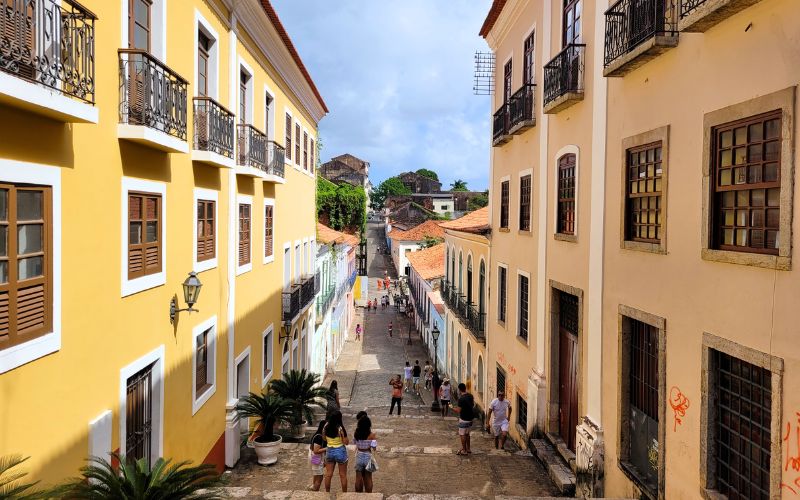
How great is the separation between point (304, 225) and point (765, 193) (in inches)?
647

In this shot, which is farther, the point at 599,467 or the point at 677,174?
the point at 599,467

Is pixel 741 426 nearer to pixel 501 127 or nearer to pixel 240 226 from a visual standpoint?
pixel 240 226

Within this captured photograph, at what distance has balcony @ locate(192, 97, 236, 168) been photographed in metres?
Result: 9.09

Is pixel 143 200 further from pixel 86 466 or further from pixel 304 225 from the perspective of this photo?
pixel 304 225

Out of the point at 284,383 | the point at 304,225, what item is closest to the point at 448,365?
the point at 304,225

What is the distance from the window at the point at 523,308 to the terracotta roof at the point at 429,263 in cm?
1721

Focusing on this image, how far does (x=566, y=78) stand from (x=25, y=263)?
8487mm

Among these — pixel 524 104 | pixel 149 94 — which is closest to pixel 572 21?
pixel 524 104

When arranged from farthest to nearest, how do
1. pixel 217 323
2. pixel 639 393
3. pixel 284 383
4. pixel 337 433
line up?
pixel 284 383
pixel 217 323
pixel 337 433
pixel 639 393

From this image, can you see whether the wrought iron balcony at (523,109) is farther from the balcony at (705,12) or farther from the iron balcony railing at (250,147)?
the balcony at (705,12)

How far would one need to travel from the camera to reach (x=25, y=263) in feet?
16.8

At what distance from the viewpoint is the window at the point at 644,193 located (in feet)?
24.7

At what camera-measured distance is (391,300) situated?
198 feet

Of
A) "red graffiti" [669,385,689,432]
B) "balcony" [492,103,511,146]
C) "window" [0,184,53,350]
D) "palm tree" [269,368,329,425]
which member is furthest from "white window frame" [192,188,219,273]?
"balcony" [492,103,511,146]
